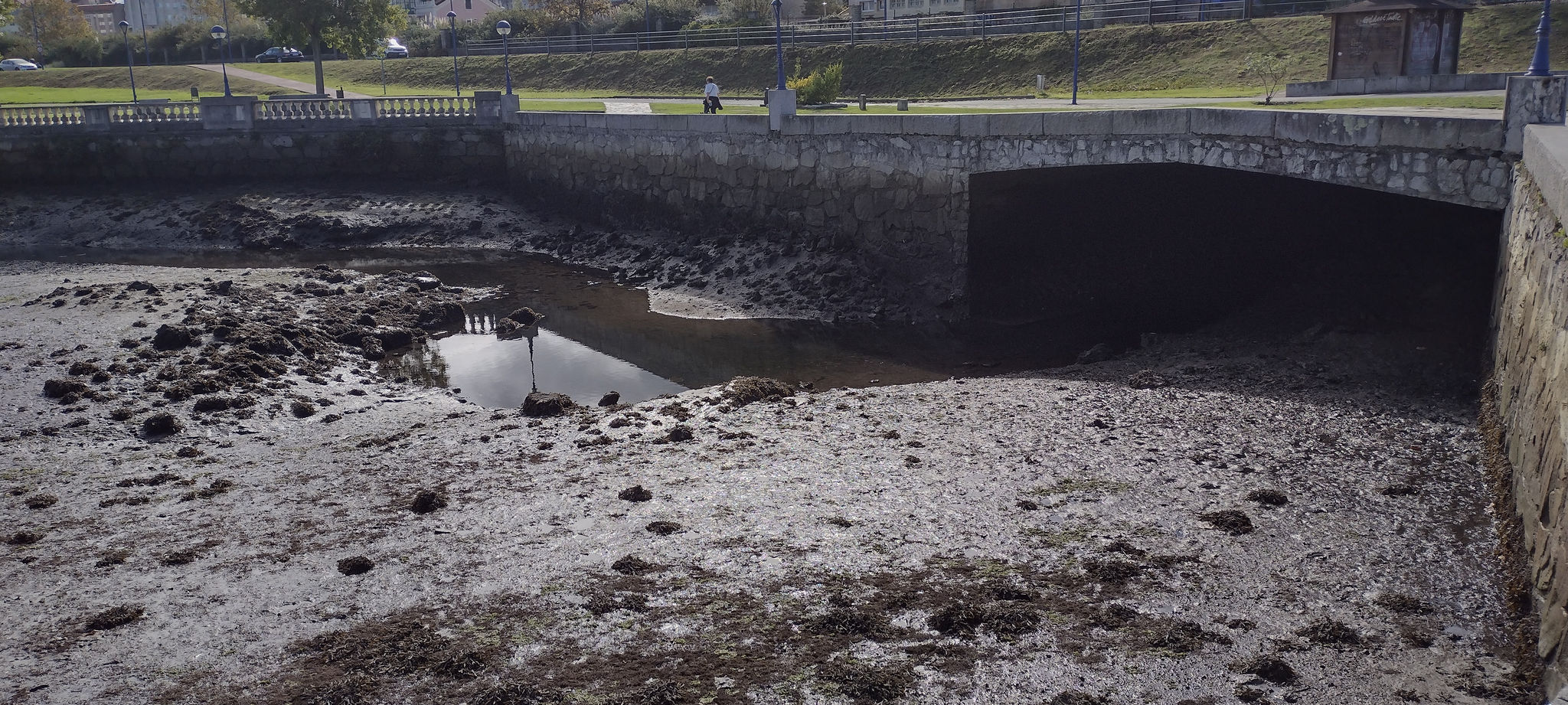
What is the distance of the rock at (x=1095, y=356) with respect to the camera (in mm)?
15961

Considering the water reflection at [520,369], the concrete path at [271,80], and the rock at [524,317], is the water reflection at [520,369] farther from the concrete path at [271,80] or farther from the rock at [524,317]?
the concrete path at [271,80]

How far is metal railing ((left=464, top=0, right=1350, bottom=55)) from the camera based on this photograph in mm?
38469

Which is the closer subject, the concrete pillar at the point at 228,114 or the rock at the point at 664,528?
the rock at the point at 664,528

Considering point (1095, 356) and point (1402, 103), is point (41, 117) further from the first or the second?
point (1402, 103)

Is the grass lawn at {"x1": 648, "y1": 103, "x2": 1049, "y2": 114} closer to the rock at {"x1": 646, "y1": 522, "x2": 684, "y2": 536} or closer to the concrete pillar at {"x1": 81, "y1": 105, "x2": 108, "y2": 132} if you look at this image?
the rock at {"x1": 646, "y1": 522, "x2": 684, "y2": 536}

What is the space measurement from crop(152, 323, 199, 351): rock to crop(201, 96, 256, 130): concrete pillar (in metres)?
17.5

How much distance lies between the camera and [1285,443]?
1148 centimetres

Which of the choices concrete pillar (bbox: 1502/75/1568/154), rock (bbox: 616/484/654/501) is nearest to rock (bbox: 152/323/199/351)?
rock (bbox: 616/484/654/501)

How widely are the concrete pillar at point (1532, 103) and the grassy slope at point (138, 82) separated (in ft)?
149

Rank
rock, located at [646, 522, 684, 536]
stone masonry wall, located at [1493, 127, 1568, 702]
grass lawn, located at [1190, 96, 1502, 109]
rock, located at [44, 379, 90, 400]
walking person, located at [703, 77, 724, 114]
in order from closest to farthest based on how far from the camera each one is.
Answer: stone masonry wall, located at [1493, 127, 1568, 702]
rock, located at [646, 522, 684, 536]
rock, located at [44, 379, 90, 400]
grass lawn, located at [1190, 96, 1502, 109]
walking person, located at [703, 77, 724, 114]

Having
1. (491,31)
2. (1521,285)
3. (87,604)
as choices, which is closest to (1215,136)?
(1521,285)


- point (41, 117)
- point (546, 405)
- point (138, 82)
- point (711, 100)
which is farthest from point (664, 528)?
point (138, 82)

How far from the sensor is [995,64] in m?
39.1

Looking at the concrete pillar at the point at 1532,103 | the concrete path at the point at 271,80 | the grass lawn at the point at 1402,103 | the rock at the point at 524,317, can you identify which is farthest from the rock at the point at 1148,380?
the concrete path at the point at 271,80
